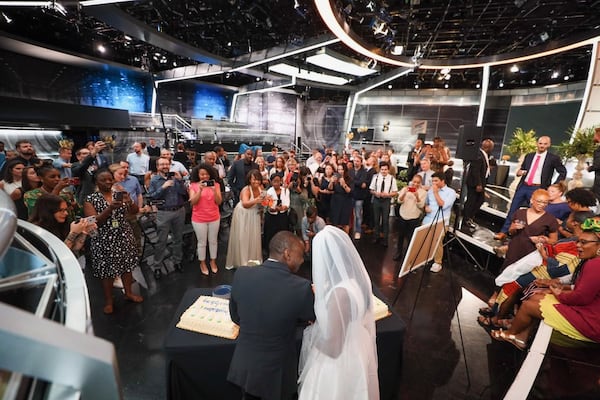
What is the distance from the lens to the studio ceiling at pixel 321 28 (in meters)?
6.06

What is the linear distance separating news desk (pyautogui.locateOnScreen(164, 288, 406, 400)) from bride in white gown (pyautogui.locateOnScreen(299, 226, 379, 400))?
0.27 metres

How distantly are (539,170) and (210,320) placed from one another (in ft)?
16.4

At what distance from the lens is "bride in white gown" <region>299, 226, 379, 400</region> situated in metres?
1.56

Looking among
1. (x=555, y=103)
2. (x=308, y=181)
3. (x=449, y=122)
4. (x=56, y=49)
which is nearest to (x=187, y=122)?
(x=56, y=49)

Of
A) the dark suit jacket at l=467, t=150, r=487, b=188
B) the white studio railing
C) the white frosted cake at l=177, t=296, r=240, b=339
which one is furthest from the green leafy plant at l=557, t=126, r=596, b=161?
the white studio railing

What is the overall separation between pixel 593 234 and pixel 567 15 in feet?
22.6

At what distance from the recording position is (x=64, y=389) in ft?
1.78

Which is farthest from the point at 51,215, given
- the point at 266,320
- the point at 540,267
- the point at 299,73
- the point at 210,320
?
the point at 299,73

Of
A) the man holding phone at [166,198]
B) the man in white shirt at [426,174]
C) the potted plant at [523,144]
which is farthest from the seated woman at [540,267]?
the potted plant at [523,144]

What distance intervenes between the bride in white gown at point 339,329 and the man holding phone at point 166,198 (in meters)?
2.80

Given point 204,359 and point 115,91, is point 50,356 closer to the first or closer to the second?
point 204,359

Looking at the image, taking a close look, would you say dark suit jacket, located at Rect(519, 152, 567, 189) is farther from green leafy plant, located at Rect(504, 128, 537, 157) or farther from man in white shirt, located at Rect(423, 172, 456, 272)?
green leafy plant, located at Rect(504, 128, 537, 157)

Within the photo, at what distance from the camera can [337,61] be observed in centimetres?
991

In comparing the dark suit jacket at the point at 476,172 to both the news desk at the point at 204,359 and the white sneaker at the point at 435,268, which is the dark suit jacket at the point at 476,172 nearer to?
the white sneaker at the point at 435,268
